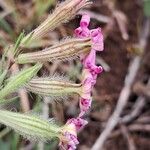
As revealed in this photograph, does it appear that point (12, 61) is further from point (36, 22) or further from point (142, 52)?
point (142, 52)

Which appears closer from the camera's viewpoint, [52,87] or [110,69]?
[52,87]

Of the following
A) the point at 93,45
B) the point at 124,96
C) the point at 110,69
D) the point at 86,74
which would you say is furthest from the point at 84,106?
the point at 110,69

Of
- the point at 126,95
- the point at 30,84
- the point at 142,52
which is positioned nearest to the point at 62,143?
the point at 30,84

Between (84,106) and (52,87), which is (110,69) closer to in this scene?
(52,87)

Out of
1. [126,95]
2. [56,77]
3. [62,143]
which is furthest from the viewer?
[126,95]

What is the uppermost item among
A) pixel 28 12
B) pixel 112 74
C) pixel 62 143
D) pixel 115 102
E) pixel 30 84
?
pixel 28 12

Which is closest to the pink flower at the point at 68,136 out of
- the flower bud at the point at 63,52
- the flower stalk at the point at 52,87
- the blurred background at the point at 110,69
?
the flower stalk at the point at 52,87

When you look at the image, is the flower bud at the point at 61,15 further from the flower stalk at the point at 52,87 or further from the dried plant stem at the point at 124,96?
the dried plant stem at the point at 124,96
